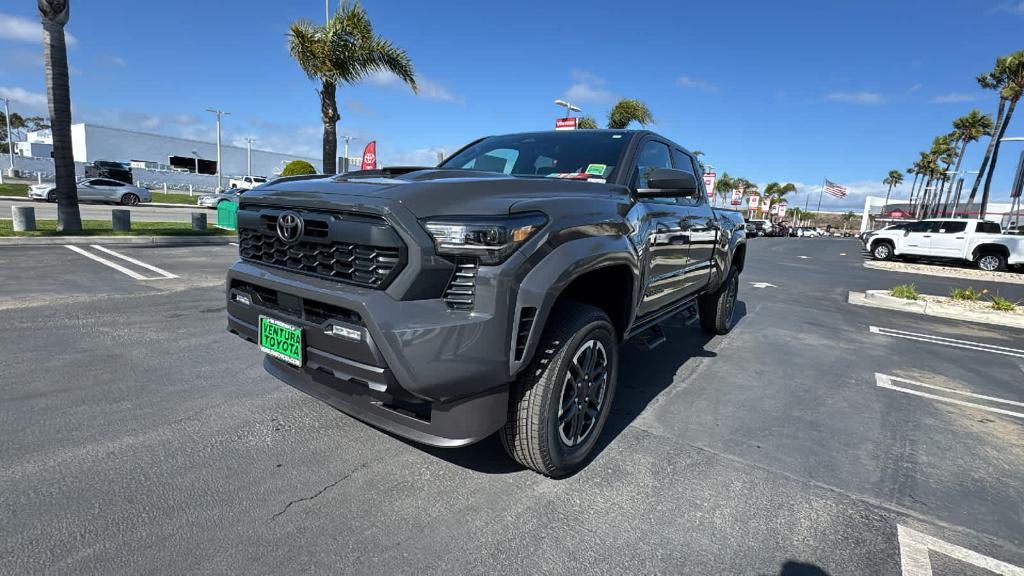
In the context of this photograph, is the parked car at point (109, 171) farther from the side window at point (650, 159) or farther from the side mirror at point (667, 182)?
the side mirror at point (667, 182)

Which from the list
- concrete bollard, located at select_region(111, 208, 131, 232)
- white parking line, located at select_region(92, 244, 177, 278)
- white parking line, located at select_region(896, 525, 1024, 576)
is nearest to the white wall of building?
concrete bollard, located at select_region(111, 208, 131, 232)

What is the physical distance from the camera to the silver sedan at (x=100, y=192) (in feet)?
73.8

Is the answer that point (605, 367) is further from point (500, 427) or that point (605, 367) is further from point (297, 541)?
point (297, 541)

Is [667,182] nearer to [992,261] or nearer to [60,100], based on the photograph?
[60,100]

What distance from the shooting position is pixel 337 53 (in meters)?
12.8

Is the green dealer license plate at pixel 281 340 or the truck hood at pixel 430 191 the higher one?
the truck hood at pixel 430 191

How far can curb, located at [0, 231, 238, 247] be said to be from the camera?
31.0 feet

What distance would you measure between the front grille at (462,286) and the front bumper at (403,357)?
0.04 m

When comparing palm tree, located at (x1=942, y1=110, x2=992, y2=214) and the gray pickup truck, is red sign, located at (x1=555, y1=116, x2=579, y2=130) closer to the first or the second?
the gray pickup truck

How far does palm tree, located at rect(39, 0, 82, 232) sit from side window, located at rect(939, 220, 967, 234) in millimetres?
25508

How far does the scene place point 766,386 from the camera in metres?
4.11

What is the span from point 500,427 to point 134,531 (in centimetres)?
147

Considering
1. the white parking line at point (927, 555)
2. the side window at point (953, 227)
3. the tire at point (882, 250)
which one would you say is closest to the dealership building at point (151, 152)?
the tire at point (882, 250)

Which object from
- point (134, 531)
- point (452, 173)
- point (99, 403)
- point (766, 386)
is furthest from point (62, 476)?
point (766, 386)
